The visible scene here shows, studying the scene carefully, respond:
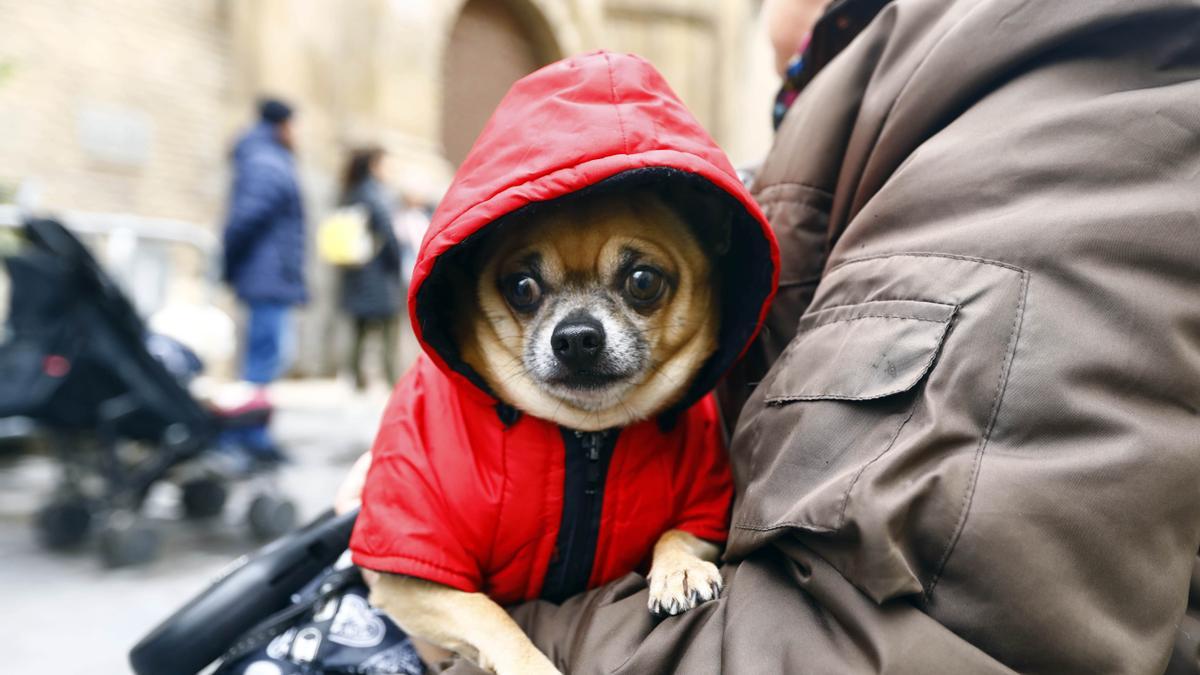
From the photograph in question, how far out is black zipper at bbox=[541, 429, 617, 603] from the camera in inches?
53.1

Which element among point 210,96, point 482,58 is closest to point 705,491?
point 210,96

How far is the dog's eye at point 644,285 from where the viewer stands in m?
1.63

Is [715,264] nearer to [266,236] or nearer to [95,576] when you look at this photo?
[95,576]

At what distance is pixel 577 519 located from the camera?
1.36 meters

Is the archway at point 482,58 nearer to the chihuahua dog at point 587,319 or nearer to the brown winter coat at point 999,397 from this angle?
the chihuahua dog at point 587,319

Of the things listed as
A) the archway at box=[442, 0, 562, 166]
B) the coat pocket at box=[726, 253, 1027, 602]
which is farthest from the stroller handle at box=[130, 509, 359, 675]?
the archway at box=[442, 0, 562, 166]

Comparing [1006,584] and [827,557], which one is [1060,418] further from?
[827,557]

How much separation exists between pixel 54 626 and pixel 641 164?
272cm

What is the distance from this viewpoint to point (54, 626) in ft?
8.98

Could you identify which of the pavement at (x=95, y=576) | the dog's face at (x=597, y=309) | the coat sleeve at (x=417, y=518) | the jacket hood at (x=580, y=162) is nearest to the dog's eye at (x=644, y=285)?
the dog's face at (x=597, y=309)

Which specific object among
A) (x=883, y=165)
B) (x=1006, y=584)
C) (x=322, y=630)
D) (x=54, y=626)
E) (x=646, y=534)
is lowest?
(x=54, y=626)

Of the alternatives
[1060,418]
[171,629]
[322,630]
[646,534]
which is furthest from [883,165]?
[171,629]

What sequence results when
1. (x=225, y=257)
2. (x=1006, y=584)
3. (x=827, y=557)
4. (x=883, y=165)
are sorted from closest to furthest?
(x=1006, y=584)
(x=827, y=557)
(x=883, y=165)
(x=225, y=257)

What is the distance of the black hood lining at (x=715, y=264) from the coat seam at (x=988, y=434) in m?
0.46
